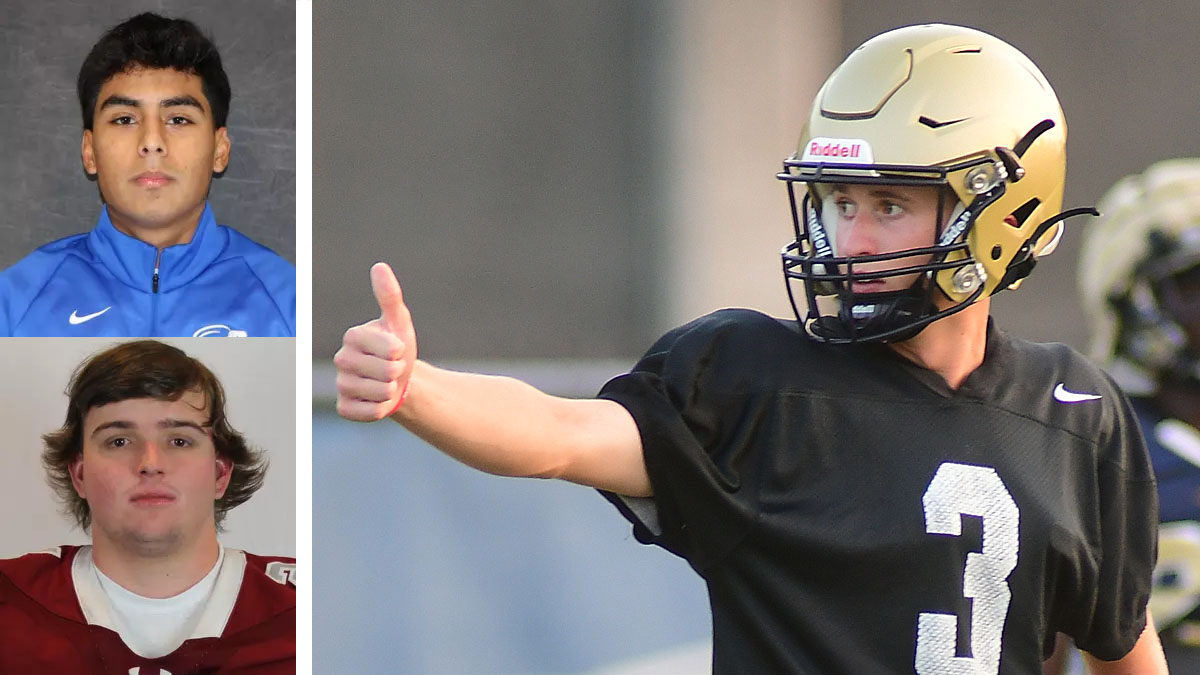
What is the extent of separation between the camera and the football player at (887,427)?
5.34 feet

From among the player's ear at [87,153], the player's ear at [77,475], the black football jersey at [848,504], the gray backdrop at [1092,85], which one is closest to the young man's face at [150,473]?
the player's ear at [77,475]

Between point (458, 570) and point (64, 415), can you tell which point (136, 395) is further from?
point (458, 570)

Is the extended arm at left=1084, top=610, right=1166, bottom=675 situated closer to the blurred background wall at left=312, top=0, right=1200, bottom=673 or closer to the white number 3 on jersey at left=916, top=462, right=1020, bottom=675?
the white number 3 on jersey at left=916, top=462, right=1020, bottom=675

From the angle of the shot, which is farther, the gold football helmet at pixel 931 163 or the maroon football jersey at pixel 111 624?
the maroon football jersey at pixel 111 624

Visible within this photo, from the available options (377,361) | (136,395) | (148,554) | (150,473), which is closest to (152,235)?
(136,395)

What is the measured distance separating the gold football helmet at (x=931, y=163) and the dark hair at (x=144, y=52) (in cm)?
117

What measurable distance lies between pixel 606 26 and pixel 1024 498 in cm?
254

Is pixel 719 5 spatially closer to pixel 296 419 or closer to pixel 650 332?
pixel 650 332

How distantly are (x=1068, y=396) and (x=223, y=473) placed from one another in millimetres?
1420

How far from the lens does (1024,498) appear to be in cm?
172

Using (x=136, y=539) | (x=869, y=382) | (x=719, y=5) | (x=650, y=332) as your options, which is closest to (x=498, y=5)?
(x=719, y=5)

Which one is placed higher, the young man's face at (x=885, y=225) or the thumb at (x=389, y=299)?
the young man's face at (x=885, y=225)

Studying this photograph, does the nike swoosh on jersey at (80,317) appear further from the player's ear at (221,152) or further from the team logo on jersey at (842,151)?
the team logo on jersey at (842,151)

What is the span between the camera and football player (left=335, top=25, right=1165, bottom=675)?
163 centimetres
